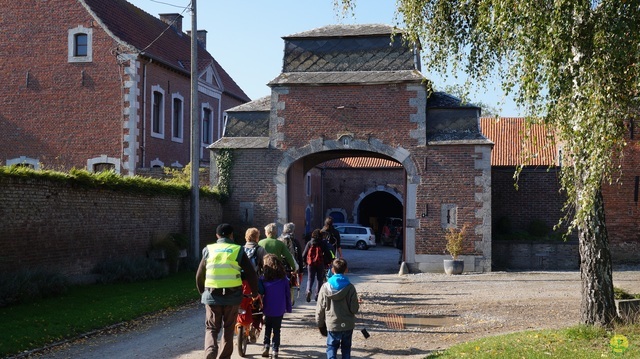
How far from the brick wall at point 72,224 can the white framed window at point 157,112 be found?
8840 millimetres

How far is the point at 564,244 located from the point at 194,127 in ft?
39.8

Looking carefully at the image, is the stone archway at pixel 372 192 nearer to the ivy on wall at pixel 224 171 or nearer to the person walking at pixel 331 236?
the ivy on wall at pixel 224 171

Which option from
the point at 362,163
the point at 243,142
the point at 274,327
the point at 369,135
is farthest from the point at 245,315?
the point at 362,163

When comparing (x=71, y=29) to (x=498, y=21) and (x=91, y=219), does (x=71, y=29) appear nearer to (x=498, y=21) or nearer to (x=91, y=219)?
(x=91, y=219)

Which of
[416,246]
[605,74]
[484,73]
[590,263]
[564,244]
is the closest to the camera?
[605,74]

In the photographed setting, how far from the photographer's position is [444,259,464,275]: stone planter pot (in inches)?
799

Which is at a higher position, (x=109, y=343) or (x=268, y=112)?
(x=268, y=112)

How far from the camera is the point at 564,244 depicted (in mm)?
22578

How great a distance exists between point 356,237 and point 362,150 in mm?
16528

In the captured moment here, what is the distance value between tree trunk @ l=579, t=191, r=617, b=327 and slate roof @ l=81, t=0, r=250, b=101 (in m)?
19.3

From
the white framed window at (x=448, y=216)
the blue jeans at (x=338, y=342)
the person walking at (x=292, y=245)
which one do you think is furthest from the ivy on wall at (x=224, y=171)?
the blue jeans at (x=338, y=342)

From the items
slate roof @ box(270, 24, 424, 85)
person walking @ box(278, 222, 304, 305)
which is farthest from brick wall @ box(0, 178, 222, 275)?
slate roof @ box(270, 24, 424, 85)

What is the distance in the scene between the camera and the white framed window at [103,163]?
25484mm

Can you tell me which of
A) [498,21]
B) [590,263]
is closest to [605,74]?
[498,21]
